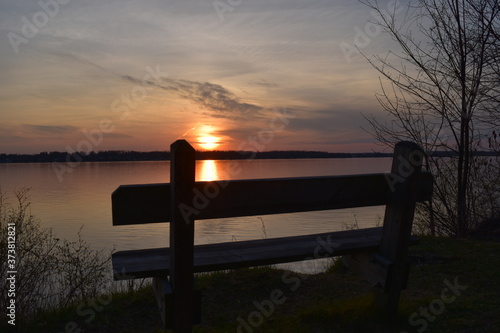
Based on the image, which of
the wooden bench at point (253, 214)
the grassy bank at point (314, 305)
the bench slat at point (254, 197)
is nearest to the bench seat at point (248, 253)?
the wooden bench at point (253, 214)

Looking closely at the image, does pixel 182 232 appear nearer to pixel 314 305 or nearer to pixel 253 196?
pixel 253 196

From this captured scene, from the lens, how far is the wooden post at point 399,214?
3.32 metres

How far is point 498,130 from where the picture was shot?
25.6 ft

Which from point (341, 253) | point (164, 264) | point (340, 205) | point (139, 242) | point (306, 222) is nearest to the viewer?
point (164, 264)

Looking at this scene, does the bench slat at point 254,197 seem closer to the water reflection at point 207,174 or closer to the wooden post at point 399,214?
the wooden post at point 399,214

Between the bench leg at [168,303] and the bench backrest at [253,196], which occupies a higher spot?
the bench backrest at [253,196]

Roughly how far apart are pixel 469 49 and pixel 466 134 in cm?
165

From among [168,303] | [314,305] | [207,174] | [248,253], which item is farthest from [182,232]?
[207,174]

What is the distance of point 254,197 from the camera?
110 inches

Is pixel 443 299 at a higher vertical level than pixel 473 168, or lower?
lower

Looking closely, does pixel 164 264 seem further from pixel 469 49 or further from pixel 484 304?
pixel 469 49

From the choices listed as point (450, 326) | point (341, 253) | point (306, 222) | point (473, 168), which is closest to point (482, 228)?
point (473, 168)

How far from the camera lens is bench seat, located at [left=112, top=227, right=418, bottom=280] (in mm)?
2828

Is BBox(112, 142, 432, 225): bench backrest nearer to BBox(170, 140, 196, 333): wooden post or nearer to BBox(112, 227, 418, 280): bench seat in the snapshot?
BBox(170, 140, 196, 333): wooden post
